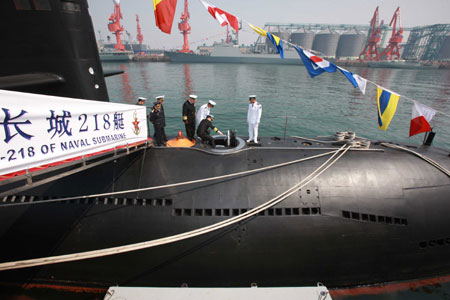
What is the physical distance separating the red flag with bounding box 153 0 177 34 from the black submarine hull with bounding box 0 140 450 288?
3.30m

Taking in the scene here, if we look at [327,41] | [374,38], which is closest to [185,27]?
[374,38]

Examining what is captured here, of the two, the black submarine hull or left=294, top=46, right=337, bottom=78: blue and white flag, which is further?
left=294, top=46, right=337, bottom=78: blue and white flag

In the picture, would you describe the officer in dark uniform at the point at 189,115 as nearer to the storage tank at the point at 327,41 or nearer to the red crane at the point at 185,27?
the red crane at the point at 185,27

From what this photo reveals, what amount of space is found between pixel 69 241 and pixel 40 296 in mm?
1583

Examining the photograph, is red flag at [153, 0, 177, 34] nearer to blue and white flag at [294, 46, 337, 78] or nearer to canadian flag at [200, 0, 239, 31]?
canadian flag at [200, 0, 239, 31]

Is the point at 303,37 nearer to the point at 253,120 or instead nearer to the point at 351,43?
the point at 351,43

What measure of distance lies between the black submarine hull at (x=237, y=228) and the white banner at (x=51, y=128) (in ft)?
4.31

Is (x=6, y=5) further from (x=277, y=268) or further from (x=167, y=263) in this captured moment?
(x=277, y=268)

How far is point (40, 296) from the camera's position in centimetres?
507

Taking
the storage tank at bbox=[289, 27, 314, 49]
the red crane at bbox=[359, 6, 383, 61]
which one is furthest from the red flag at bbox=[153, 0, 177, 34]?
the storage tank at bbox=[289, 27, 314, 49]

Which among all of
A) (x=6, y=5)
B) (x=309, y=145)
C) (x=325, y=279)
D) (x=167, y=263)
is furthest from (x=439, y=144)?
(x=6, y=5)

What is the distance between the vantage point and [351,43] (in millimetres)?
144125

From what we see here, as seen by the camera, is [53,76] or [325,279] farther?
[325,279]

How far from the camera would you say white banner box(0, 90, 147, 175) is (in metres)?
3.02
